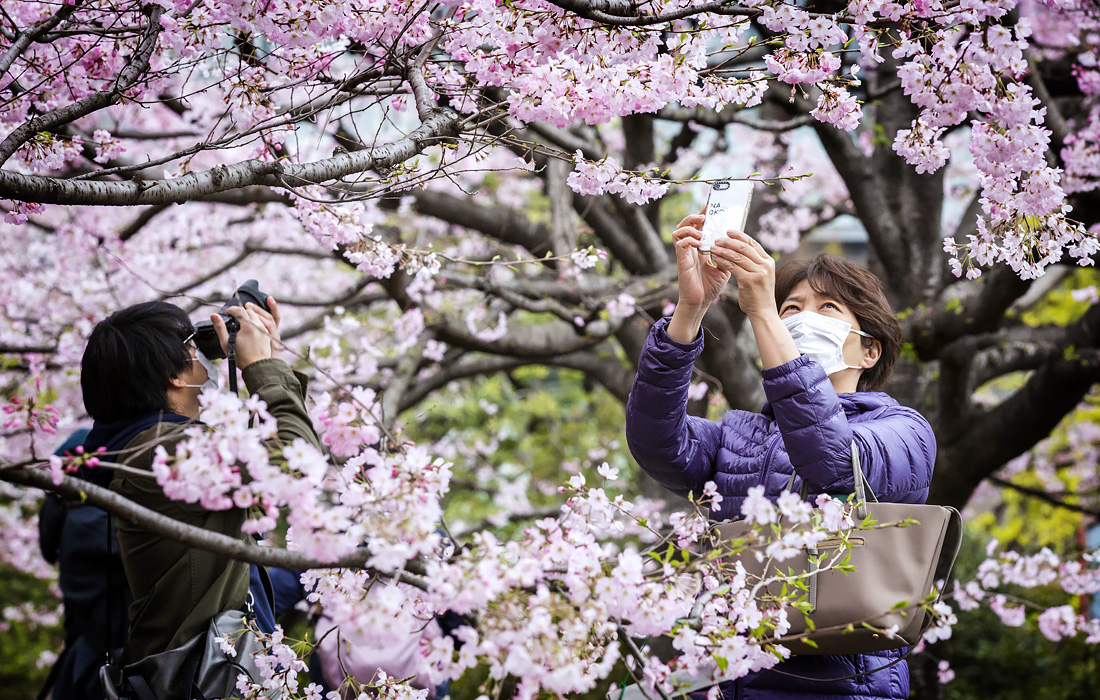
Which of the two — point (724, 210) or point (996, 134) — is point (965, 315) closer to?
point (996, 134)

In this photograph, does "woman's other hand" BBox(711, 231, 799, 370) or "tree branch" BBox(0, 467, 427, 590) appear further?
Answer: "woman's other hand" BBox(711, 231, 799, 370)

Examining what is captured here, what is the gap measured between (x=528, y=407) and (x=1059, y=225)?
729 cm

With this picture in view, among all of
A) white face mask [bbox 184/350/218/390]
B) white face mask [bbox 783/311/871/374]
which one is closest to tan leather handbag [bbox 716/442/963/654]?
white face mask [bbox 783/311/871/374]

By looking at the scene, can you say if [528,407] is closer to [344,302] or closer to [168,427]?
[344,302]

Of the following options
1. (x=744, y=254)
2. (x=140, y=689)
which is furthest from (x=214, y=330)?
(x=744, y=254)

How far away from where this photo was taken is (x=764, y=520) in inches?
53.6

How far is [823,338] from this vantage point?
2.08 m

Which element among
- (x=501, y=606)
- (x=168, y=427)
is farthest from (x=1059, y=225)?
(x=168, y=427)

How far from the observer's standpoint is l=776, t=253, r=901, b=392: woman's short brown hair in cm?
213

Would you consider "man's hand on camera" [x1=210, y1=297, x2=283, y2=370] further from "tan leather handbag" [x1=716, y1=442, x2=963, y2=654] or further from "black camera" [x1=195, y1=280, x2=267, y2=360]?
"tan leather handbag" [x1=716, y1=442, x2=963, y2=654]

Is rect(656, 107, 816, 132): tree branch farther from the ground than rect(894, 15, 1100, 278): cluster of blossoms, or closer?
farther from the ground

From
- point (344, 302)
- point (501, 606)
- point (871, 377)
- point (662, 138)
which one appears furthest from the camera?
point (662, 138)

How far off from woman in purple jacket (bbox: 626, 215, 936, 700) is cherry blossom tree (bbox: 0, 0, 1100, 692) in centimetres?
24

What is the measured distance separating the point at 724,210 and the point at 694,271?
0.16m
